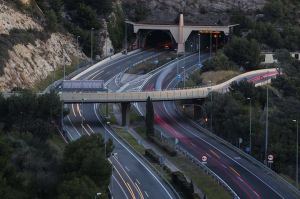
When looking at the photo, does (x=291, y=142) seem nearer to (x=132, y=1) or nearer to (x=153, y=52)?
(x=153, y=52)

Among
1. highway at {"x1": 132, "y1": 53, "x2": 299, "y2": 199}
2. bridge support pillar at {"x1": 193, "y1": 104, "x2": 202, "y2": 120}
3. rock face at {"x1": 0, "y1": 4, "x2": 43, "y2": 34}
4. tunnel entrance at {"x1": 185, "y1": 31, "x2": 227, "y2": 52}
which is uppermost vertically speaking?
rock face at {"x1": 0, "y1": 4, "x2": 43, "y2": 34}

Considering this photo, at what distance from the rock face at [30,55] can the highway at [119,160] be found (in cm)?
614

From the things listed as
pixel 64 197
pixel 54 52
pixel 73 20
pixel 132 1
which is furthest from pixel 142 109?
pixel 132 1

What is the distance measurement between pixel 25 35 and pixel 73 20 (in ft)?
97.8

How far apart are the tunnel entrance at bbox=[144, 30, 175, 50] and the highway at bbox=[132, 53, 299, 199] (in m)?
39.9

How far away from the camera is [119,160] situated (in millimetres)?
82500

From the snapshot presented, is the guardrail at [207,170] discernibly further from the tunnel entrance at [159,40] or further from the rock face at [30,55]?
the tunnel entrance at [159,40]

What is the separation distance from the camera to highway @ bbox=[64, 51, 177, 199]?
70.6 metres

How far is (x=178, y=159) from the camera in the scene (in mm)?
84062

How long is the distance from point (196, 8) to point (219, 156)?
318 feet

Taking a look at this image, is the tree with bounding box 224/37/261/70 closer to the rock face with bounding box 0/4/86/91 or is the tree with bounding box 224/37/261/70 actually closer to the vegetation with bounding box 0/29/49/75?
the rock face with bounding box 0/4/86/91

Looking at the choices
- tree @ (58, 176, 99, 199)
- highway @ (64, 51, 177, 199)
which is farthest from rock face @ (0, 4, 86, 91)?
tree @ (58, 176, 99, 199)

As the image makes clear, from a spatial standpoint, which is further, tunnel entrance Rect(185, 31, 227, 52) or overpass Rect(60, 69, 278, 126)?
tunnel entrance Rect(185, 31, 227, 52)

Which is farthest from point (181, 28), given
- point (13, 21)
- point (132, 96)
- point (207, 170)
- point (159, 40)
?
point (207, 170)
